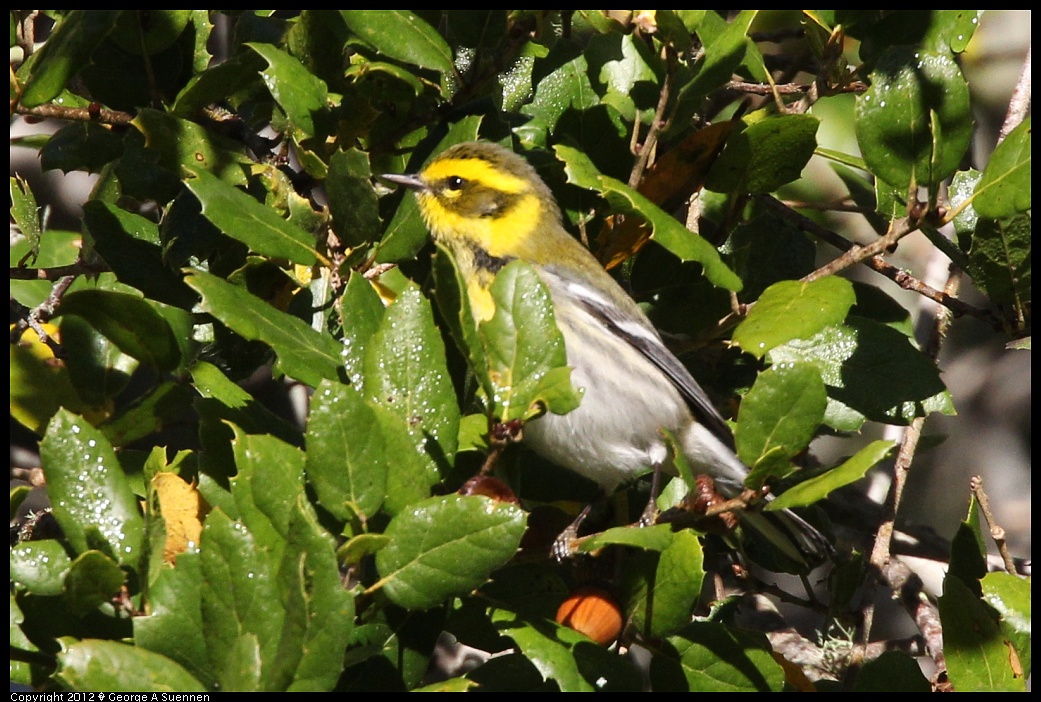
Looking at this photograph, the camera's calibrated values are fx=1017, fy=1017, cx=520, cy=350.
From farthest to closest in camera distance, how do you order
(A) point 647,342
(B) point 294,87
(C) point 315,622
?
(A) point 647,342
(B) point 294,87
(C) point 315,622

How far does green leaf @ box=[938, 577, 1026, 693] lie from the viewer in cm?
212

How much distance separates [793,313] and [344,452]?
1252mm

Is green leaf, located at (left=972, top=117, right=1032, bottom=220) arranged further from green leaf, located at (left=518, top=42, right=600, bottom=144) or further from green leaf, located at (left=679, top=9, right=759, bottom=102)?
green leaf, located at (left=518, top=42, right=600, bottom=144)

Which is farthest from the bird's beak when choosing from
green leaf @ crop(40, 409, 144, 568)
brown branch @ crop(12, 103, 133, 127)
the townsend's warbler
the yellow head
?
green leaf @ crop(40, 409, 144, 568)

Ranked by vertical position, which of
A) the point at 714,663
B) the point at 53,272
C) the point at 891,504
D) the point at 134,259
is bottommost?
the point at 891,504

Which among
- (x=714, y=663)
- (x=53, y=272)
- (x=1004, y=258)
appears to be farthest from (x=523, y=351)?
(x=53, y=272)

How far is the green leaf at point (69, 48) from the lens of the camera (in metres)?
2.29

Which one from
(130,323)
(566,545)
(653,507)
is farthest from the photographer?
(653,507)

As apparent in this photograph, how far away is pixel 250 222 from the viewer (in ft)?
7.55

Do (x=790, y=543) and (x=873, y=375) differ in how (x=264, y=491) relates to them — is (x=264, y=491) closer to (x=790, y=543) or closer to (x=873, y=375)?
(x=873, y=375)

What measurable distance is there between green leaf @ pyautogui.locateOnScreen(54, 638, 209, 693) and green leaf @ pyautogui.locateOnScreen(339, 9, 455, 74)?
1.54 m

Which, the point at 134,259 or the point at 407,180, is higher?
the point at 407,180

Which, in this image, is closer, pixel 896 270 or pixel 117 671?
pixel 117 671

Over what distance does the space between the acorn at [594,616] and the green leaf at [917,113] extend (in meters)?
1.25
